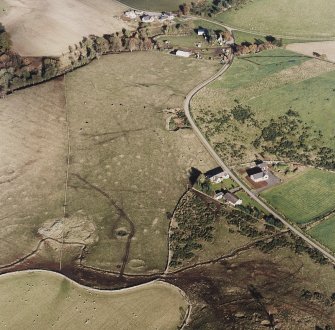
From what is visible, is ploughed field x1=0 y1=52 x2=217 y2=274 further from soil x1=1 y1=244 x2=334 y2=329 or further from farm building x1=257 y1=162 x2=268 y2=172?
farm building x1=257 y1=162 x2=268 y2=172

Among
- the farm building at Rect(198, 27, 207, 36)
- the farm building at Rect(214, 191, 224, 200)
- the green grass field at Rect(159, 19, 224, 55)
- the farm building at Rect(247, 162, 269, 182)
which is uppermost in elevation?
the farm building at Rect(198, 27, 207, 36)

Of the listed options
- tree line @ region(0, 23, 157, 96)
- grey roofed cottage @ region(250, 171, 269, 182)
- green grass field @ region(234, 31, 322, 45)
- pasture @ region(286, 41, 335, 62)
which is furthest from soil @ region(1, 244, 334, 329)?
green grass field @ region(234, 31, 322, 45)

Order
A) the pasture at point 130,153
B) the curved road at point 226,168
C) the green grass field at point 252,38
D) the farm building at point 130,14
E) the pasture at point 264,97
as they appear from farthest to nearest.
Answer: the farm building at point 130,14 → the green grass field at point 252,38 → the pasture at point 264,97 → the curved road at point 226,168 → the pasture at point 130,153

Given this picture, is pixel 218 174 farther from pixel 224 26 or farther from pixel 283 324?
pixel 224 26

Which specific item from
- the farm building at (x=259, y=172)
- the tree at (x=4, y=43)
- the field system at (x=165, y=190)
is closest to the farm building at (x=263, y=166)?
the farm building at (x=259, y=172)

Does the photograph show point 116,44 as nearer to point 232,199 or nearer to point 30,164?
point 30,164

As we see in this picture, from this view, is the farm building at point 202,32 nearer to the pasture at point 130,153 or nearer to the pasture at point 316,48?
the pasture at point 130,153
